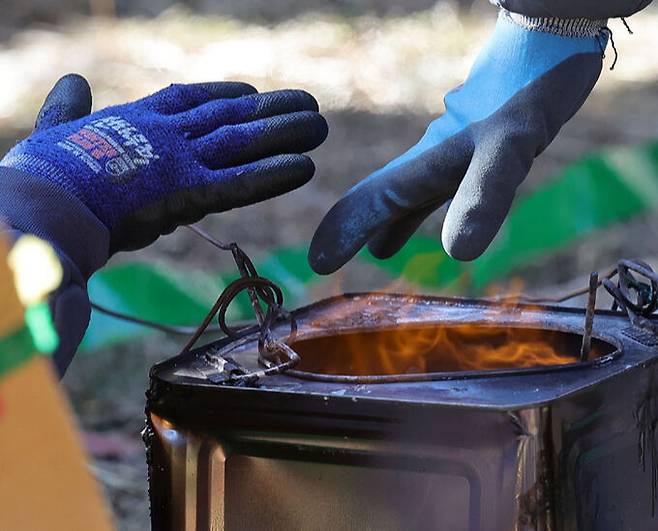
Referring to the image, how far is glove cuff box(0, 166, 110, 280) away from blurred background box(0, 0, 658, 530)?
1574mm

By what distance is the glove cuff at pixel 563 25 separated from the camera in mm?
1742

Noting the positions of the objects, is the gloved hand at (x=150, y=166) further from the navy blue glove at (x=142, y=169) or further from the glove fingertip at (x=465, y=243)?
the glove fingertip at (x=465, y=243)

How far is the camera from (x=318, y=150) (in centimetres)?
548

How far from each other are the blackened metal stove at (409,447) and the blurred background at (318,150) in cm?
160

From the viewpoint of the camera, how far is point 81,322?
4.85ft

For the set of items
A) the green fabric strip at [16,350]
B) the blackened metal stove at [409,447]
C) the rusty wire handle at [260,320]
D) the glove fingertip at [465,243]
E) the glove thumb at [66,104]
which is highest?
the glove thumb at [66,104]

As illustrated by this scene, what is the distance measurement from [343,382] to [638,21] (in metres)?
6.31

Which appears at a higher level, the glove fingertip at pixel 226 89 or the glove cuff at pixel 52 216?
the glove fingertip at pixel 226 89

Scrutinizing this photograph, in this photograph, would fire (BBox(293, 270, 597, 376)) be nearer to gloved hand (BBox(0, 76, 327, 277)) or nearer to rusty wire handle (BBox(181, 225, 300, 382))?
rusty wire handle (BBox(181, 225, 300, 382))

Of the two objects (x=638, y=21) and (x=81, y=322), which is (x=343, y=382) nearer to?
(x=81, y=322)

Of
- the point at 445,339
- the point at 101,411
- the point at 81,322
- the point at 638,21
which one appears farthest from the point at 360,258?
the point at 638,21

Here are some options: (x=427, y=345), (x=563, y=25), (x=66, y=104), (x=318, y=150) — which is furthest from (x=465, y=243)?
(x=318, y=150)

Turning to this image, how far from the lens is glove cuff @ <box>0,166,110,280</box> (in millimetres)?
1485

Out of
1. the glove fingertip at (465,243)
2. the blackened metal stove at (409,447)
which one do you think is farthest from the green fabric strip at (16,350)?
the glove fingertip at (465,243)
